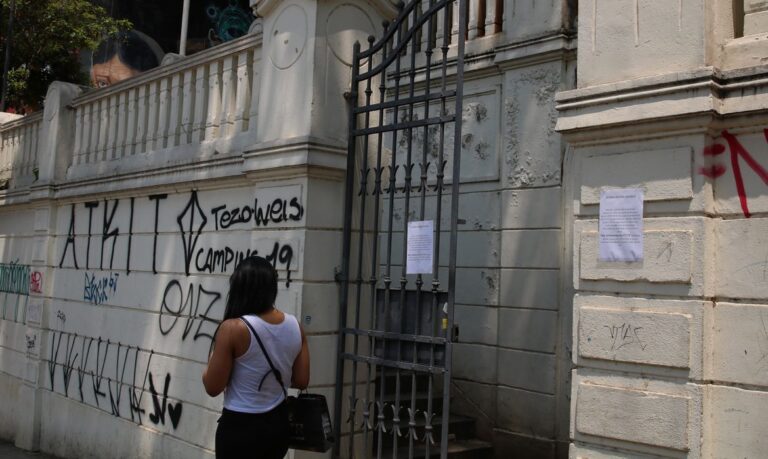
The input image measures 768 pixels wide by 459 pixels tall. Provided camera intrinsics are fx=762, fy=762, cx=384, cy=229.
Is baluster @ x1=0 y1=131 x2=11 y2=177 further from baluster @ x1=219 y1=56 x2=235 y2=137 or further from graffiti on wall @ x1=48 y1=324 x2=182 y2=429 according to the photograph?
baluster @ x1=219 y1=56 x2=235 y2=137

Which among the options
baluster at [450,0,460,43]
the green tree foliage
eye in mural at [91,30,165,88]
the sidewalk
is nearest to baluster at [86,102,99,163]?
the sidewalk

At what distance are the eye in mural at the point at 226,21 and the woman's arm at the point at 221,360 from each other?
2011cm

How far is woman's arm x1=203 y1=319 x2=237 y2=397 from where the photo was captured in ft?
12.5

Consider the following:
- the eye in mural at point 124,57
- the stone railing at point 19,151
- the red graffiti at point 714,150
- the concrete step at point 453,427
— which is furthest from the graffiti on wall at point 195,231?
the eye in mural at point 124,57

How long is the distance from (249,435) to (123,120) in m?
4.67

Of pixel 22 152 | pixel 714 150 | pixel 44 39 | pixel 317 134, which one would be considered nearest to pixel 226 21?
pixel 44 39

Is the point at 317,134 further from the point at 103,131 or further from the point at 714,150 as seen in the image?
the point at 103,131

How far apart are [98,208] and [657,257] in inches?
237

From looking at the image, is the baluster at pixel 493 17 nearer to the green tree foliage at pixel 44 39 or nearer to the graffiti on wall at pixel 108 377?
the graffiti on wall at pixel 108 377

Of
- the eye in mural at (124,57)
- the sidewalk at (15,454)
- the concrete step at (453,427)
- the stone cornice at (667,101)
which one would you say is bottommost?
the sidewalk at (15,454)

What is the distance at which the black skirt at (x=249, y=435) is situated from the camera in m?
3.88

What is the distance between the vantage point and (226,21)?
23031mm

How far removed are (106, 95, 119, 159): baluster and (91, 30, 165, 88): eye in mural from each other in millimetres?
13434

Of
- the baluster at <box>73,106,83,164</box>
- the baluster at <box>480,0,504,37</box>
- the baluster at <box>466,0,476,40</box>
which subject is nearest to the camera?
the baluster at <box>480,0,504,37</box>
